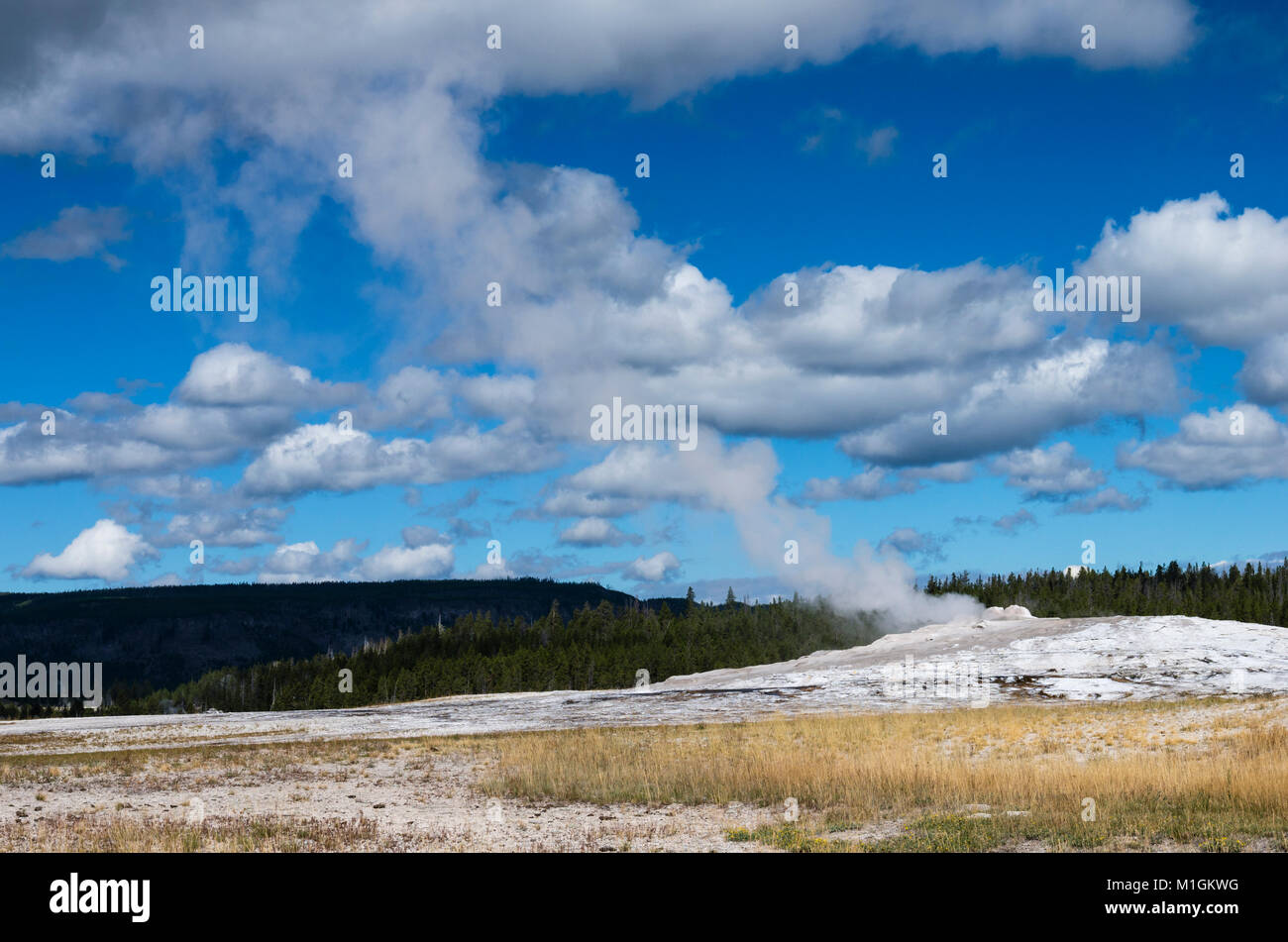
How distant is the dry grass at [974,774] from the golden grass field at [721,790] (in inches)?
3.1

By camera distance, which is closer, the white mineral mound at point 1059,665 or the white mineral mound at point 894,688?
the white mineral mound at point 894,688

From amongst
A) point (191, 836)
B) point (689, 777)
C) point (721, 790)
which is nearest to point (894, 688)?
point (689, 777)

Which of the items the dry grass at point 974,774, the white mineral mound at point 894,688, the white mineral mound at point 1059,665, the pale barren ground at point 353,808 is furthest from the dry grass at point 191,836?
the white mineral mound at point 1059,665

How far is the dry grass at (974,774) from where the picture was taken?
55.0 ft

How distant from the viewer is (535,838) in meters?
17.9

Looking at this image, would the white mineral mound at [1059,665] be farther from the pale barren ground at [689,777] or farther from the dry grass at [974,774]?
the dry grass at [974,774]

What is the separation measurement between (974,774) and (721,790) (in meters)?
5.35

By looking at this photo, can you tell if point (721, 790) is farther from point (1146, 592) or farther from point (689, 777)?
point (1146, 592)

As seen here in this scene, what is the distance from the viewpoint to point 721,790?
22.9m

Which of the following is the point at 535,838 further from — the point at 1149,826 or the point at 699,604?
the point at 699,604

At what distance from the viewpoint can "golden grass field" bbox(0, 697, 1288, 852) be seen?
674 inches
